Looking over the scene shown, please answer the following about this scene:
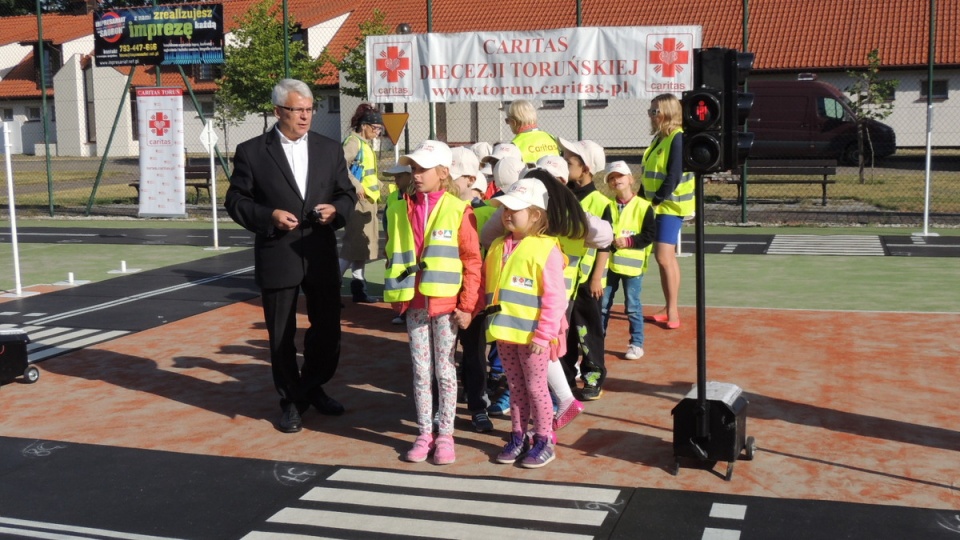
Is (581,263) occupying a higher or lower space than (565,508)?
higher

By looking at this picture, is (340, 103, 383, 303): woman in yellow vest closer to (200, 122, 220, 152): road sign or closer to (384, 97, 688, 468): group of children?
(384, 97, 688, 468): group of children

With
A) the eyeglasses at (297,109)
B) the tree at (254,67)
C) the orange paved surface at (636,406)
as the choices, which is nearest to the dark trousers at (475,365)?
the orange paved surface at (636,406)

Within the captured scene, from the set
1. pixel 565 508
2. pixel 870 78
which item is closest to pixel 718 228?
pixel 870 78

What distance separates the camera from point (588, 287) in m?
7.49

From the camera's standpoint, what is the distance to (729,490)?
575 cm

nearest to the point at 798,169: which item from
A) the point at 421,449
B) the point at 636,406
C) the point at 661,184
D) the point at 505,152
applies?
the point at 661,184

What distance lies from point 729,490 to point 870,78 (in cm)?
2325

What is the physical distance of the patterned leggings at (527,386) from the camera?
6.15m

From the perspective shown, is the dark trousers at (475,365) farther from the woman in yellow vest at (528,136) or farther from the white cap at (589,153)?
the woman in yellow vest at (528,136)

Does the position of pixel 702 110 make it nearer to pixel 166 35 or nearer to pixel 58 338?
pixel 58 338

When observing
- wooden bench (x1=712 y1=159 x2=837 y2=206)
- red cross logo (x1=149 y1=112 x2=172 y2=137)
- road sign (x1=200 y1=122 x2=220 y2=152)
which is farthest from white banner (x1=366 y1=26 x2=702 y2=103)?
wooden bench (x1=712 y1=159 x2=837 y2=206)

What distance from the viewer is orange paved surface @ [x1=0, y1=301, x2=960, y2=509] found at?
6.06 meters

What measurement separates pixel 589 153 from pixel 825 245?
907cm

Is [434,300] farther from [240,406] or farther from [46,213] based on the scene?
[46,213]
